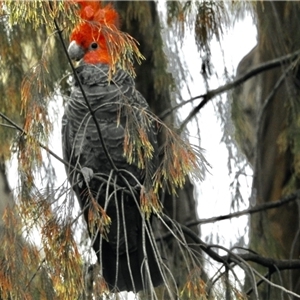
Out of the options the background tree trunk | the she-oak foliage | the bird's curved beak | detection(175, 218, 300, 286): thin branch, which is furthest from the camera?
the background tree trunk

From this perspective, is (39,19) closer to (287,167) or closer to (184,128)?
(184,128)

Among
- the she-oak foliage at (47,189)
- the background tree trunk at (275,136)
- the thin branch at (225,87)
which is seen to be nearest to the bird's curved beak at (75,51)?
the thin branch at (225,87)

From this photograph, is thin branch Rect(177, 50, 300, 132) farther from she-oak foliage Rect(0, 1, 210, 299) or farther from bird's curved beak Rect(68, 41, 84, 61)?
she-oak foliage Rect(0, 1, 210, 299)

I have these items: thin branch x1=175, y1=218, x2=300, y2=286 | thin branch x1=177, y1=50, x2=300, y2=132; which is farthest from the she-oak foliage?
thin branch x1=177, y1=50, x2=300, y2=132

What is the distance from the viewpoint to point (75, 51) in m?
3.21

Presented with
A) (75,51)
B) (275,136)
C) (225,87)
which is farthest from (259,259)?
(275,136)

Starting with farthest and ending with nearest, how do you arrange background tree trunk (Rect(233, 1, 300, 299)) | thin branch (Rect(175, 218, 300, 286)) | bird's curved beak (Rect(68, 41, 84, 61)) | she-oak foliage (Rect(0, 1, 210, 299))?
background tree trunk (Rect(233, 1, 300, 299)) < bird's curved beak (Rect(68, 41, 84, 61)) < thin branch (Rect(175, 218, 300, 286)) < she-oak foliage (Rect(0, 1, 210, 299))

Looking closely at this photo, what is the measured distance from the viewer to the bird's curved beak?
3189 mm

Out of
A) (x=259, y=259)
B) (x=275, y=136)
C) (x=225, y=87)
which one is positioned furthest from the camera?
(x=275, y=136)

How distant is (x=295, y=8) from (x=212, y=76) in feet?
1.75

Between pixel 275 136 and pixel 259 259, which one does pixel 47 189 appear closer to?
pixel 259 259

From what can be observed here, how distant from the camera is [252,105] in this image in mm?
4715

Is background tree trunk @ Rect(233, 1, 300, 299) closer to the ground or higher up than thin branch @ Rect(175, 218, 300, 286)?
higher up

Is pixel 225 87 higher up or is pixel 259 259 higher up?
pixel 225 87
